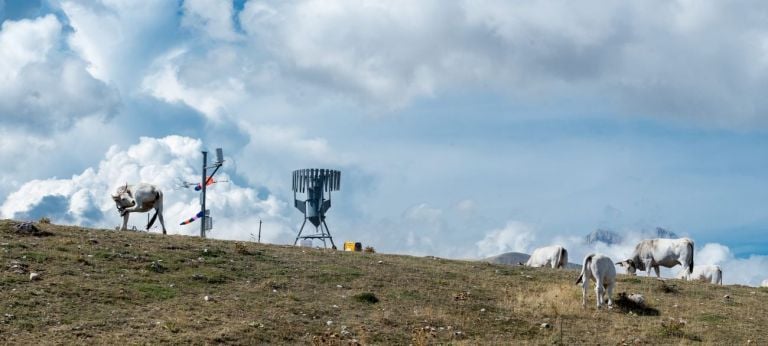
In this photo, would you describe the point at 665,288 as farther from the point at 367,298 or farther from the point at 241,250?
the point at 241,250

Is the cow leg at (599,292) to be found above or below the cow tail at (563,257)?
below

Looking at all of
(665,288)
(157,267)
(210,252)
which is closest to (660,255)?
(665,288)

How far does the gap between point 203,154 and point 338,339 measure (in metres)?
28.8

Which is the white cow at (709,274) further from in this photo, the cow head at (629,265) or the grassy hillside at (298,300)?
the grassy hillside at (298,300)

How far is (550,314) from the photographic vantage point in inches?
1137

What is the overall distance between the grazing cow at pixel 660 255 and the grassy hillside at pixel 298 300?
8.97m

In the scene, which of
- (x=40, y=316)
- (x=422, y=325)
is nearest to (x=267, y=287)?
(x=422, y=325)

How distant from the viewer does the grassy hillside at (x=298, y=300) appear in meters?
24.7

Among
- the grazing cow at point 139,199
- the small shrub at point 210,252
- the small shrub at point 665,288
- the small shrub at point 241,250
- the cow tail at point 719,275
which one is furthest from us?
the cow tail at point 719,275

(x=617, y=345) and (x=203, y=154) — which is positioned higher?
(x=203, y=154)

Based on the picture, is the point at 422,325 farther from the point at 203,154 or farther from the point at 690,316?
the point at 203,154

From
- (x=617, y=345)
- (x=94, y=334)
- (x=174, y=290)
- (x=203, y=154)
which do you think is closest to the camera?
(x=94, y=334)

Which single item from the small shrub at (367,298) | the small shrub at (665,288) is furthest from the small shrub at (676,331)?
the small shrub at (367,298)

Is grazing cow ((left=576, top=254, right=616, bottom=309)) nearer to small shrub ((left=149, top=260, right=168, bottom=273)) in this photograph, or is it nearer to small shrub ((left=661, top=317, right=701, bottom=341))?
small shrub ((left=661, top=317, right=701, bottom=341))
